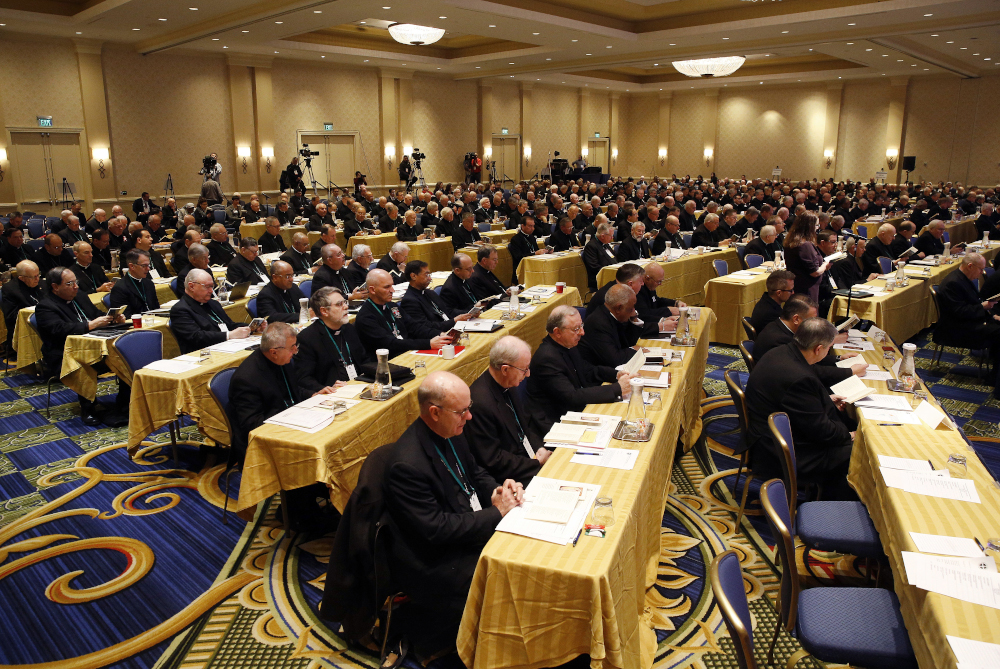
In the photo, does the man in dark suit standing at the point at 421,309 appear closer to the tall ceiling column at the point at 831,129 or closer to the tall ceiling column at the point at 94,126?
the tall ceiling column at the point at 94,126

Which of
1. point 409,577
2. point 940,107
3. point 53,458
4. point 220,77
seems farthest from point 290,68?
point 940,107

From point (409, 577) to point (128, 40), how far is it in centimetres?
1779

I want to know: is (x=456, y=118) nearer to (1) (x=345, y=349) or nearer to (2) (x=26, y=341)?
(2) (x=26, y=341)

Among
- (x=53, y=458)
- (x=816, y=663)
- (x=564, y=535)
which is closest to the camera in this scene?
(x=564, y=535)

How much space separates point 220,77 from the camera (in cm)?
1891

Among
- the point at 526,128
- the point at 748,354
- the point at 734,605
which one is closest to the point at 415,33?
the point at 526,128

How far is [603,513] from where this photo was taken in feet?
9.37

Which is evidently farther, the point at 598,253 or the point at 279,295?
the point at 598,253

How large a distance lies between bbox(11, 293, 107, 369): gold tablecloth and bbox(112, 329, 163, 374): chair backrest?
2.06 metres

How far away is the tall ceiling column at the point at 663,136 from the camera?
3061 cm

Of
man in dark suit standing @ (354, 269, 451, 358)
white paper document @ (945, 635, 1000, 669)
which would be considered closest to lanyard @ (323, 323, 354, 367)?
man in dark suit standing @ (354, 269, 451, 358)

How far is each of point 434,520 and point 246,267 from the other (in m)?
6.37

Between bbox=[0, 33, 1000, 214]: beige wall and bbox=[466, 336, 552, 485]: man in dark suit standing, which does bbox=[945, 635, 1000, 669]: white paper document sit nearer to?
bbox=[466, 336, 552, 485]: man in dark suit standing

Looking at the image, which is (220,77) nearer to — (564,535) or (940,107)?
(564,535)
